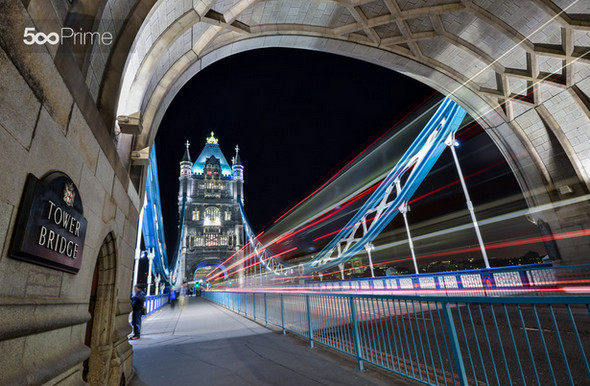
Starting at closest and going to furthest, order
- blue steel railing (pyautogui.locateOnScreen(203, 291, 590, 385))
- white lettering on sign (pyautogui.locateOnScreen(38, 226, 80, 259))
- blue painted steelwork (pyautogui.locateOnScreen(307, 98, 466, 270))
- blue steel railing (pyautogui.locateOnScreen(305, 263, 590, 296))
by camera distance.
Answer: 1. white lettering on sign (pyautogui.locateOnScreen(38, 226, 80, 259))
2. blue steel railing (pyautogui.locateOnScreen(203, 291, 590, 385))
3. blue steel railing (pyautogui.locateOnScreen(305, 263, 590, 296))
4. blue painted steelwork (pyautogui.locateOnScreen(307, 98, 466, 270))

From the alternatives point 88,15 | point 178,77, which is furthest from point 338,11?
point 88,15

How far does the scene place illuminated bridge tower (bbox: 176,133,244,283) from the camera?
235ft

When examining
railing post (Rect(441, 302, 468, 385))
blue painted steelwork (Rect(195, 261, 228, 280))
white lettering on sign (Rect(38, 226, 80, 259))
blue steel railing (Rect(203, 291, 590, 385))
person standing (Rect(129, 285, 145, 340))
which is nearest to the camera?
white lettering on sign (Rect(38, 226, 80, 259))

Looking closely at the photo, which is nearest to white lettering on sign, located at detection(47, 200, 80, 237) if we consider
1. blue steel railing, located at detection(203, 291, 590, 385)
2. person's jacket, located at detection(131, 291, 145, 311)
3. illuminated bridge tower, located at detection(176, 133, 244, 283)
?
blue steel railing, located at detection(203, 291, 590, 385)

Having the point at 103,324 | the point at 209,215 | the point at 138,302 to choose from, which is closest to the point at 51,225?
the point at 103,324

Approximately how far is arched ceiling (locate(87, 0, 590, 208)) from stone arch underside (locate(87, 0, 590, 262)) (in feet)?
0.10

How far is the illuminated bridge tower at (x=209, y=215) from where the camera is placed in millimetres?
71750

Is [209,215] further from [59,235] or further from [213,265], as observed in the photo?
[59,235]

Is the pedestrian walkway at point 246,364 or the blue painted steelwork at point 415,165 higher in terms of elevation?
the blue painted steelwork at point 415,165

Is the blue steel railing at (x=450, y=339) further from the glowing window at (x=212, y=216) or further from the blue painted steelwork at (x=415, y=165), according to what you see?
the glowing window at (x=212, y=216)

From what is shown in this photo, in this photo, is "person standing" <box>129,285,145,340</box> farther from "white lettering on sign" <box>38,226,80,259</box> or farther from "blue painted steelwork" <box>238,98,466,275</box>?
"blue painted steelwork" <box>238,98,466,275</box>

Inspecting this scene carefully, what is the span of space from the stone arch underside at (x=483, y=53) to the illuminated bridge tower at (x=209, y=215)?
68.3m

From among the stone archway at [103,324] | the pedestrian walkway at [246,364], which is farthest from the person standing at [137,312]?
the stone archway at [103,324]

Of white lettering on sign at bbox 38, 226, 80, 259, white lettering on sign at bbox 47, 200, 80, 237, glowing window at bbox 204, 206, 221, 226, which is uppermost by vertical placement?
glowing window at bbox 204, 206, 221, 226
